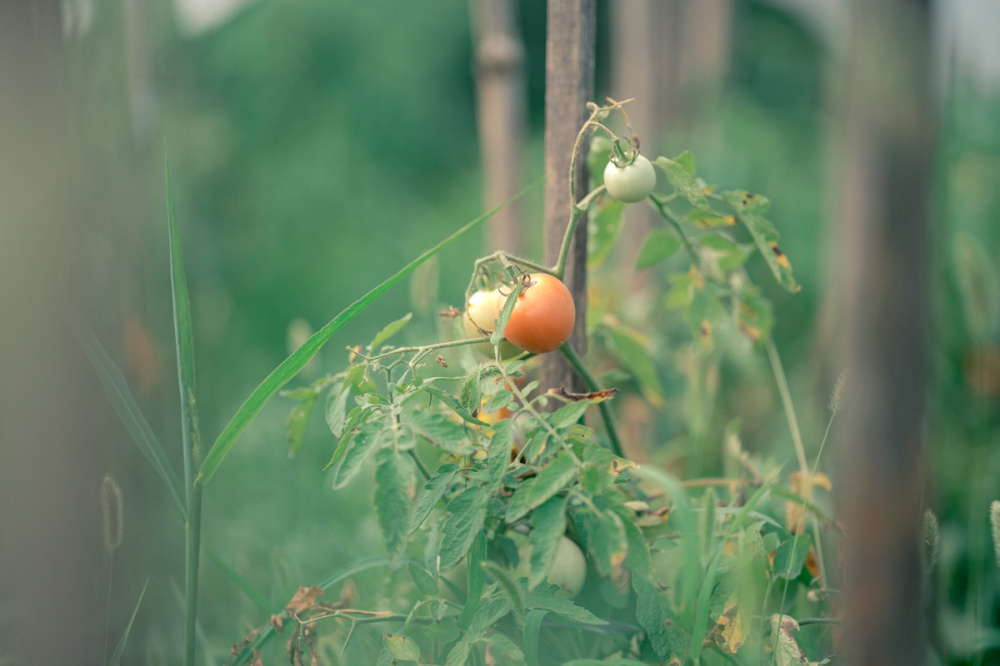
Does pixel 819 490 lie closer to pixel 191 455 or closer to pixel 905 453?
pixel 905 453

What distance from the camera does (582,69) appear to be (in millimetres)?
749

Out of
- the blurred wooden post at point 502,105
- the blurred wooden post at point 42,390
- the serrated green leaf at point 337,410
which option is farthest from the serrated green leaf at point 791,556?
the blurred wooden post at point 502,105

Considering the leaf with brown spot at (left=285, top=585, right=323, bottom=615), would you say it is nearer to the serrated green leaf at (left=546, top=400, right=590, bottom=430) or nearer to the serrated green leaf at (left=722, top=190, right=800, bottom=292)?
the serrated green leaf at (left=546, top=400, right=590, bottom=430)

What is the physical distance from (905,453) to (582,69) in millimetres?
472

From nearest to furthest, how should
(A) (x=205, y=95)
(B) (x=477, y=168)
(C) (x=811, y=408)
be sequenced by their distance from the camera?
1. (C) (x=811, y=408)
2. (A) (x=205, y=95)
3. (B) (x=477, y=168)

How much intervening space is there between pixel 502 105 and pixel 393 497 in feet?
4.00

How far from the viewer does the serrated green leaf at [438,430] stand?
0.53 meters

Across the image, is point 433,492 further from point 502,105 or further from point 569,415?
point 502,105

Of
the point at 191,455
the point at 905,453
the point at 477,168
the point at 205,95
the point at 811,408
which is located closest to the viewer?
the point at 905,453

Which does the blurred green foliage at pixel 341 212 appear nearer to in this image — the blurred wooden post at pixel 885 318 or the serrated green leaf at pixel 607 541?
the blurred wooden post at pixel 885 318

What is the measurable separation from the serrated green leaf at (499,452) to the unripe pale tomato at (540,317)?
9 centimetres

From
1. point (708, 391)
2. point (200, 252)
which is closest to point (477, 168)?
point (200, 252)

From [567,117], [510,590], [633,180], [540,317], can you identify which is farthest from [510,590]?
[567,117]

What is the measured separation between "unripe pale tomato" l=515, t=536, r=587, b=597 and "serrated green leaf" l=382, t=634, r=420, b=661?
5.1 inches
